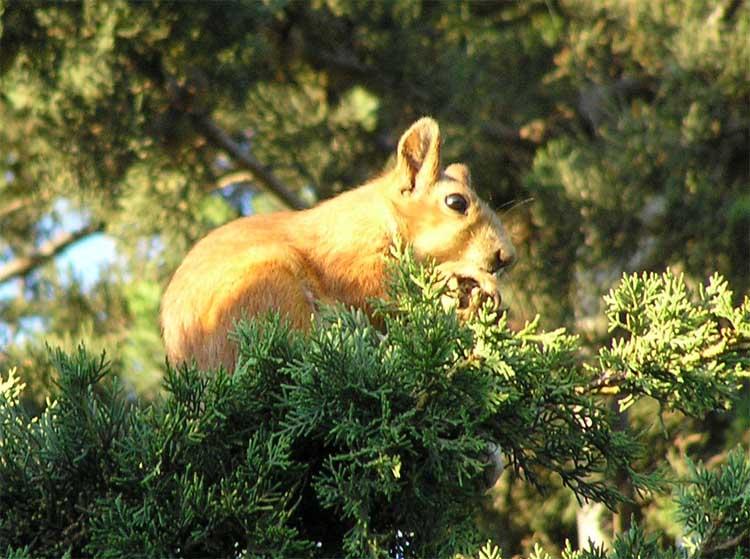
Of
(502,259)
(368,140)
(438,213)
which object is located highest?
(438,213)

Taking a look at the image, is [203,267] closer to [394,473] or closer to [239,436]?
[239,436]

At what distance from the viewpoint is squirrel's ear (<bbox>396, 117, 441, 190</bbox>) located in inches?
151

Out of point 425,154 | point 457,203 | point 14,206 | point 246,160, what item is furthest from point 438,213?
point 14,206

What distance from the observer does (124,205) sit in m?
5.69

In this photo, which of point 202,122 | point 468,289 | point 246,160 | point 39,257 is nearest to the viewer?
point 468,289

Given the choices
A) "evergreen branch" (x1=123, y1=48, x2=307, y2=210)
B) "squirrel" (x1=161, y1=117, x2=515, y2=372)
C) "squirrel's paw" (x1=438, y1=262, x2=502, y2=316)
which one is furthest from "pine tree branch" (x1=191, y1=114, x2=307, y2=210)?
"squirrel's paw" (x1=438, y1=262, x2=502, y2=316)

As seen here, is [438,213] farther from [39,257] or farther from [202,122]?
[39,257]

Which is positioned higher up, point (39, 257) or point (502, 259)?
point (502, 259)

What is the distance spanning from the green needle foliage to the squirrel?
1.70ft

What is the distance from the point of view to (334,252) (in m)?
3.61

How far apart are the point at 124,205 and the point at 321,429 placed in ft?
10.9

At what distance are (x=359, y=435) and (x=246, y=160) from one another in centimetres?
335

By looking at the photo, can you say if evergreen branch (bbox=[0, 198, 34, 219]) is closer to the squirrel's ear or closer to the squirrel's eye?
the squirrel's ear

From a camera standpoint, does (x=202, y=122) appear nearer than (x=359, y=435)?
No
